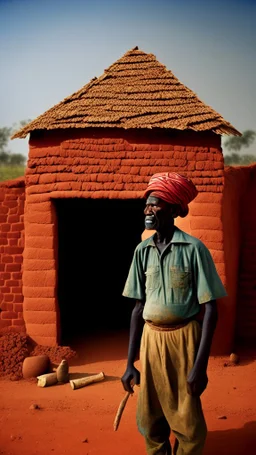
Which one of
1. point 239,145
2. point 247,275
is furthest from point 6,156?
point 247,275

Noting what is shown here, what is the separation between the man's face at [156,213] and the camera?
2.86 meters

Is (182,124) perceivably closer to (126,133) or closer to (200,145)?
(200,145)

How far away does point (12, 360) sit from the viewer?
19.9 feet

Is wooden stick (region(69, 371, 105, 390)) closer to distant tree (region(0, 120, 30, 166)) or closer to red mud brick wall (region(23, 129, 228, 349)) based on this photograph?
red mud brick wall (region(23, 129, 228, 349))

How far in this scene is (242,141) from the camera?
3369 cm

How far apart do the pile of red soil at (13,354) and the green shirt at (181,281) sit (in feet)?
12.1

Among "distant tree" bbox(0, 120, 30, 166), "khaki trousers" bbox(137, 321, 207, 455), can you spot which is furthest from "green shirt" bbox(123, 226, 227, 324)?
"distant tree" bbox(0, 120, 30, 166)

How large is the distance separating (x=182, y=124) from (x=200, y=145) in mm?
412

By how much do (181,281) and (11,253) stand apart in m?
4.42

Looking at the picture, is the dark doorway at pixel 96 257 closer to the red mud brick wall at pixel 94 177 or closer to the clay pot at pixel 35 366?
the red mud brick wall at pixel 94 177

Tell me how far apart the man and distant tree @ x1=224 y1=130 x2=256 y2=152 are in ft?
106

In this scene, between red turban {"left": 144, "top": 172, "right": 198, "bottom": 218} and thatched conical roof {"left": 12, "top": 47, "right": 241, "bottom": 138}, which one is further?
thatched conical roof {"left": 12, "top": 47, "right": 241, "bottom": 138}

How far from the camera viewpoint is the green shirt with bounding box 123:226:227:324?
2787 millimetres

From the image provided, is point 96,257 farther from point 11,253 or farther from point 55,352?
point 55,352
